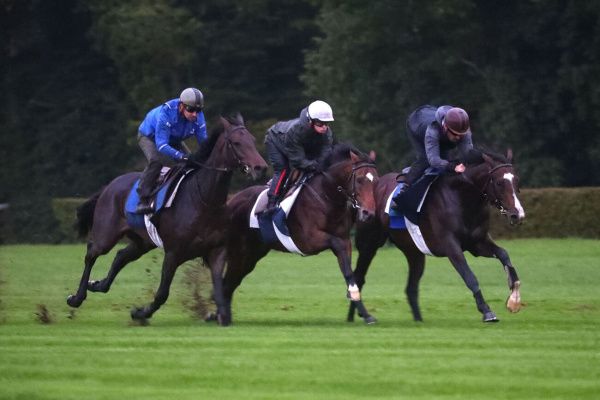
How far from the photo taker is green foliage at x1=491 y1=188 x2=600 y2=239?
3481cm

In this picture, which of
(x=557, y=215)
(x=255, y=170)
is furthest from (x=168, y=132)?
(x=557, y=215)

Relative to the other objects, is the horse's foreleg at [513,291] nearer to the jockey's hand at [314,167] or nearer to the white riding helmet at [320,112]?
the jockey's hand at [314,167]

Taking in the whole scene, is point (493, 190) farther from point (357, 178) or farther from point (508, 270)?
point (357, 178)

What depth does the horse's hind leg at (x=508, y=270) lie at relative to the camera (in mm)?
14898

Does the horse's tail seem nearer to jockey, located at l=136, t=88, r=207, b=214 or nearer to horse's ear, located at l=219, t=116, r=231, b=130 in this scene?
jockey, located at l=136, t=88, r=207, b=214

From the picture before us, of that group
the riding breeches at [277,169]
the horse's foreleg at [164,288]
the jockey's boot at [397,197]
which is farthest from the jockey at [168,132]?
the jockey's boot at [397,197]

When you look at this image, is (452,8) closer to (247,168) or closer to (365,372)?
(247,168)

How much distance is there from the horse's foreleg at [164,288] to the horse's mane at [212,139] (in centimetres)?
102

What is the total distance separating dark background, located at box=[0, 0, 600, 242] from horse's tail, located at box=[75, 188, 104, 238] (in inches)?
908

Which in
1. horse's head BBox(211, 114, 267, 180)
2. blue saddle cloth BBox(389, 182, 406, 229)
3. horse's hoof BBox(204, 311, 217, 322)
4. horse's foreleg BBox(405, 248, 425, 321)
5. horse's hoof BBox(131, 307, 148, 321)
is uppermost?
horse's head BBox(211, 114, 267, 180)

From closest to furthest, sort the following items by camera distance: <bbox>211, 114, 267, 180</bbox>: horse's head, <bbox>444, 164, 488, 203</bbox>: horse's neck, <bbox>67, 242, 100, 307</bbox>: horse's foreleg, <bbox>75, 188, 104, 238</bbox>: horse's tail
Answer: <bbox>211, 114, 267, 180</bbox>: horse's head < <bbox>444, 164, 488, 203</bbox>: horse's neck < <bbox>67, 242, 100, 307</bbox>: horse's foreleg < <bbox>75, 188, 104, 238</bbox>: horse's tail

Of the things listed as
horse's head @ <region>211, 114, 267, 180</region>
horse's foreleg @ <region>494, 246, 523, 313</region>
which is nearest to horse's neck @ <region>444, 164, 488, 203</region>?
horse's foreleg @ <region>494, 246, 523, 313</region>

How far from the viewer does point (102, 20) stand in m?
50.5

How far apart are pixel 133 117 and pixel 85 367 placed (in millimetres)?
41803
